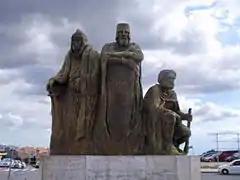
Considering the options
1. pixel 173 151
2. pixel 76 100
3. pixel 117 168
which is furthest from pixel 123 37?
pixel 117 168

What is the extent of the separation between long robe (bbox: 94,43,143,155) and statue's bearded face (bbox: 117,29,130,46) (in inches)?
8.7

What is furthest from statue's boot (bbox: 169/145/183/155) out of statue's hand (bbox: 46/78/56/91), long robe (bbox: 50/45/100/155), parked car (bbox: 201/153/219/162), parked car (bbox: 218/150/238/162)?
parked car (bbox: 218/150/238/162)

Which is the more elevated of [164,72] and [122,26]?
[122,26]

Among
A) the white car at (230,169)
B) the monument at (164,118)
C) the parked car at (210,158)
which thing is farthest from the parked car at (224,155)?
the monument at (164,118)

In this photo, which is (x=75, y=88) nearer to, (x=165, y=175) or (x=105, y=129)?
(x=105, y=129)

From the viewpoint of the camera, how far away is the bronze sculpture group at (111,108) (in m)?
11.3

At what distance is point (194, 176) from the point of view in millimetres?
11266

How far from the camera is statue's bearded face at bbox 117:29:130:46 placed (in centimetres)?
1173

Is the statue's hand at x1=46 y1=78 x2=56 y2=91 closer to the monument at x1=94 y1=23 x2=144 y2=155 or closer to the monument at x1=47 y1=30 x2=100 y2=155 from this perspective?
the monument at x1=47 y1=30 x2=100 y2=155

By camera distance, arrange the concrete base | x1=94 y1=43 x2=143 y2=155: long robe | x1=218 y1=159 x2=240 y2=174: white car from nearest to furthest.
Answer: the concrete base < x1=94 y1=43 x2=143 y2=155: long robe < x1=218 y1=159 x2=240 y2=174: white car

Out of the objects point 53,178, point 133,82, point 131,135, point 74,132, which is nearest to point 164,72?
point 133,82

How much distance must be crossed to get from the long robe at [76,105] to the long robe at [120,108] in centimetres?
20

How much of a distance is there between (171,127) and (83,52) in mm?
2567

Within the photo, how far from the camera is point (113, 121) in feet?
37.0
